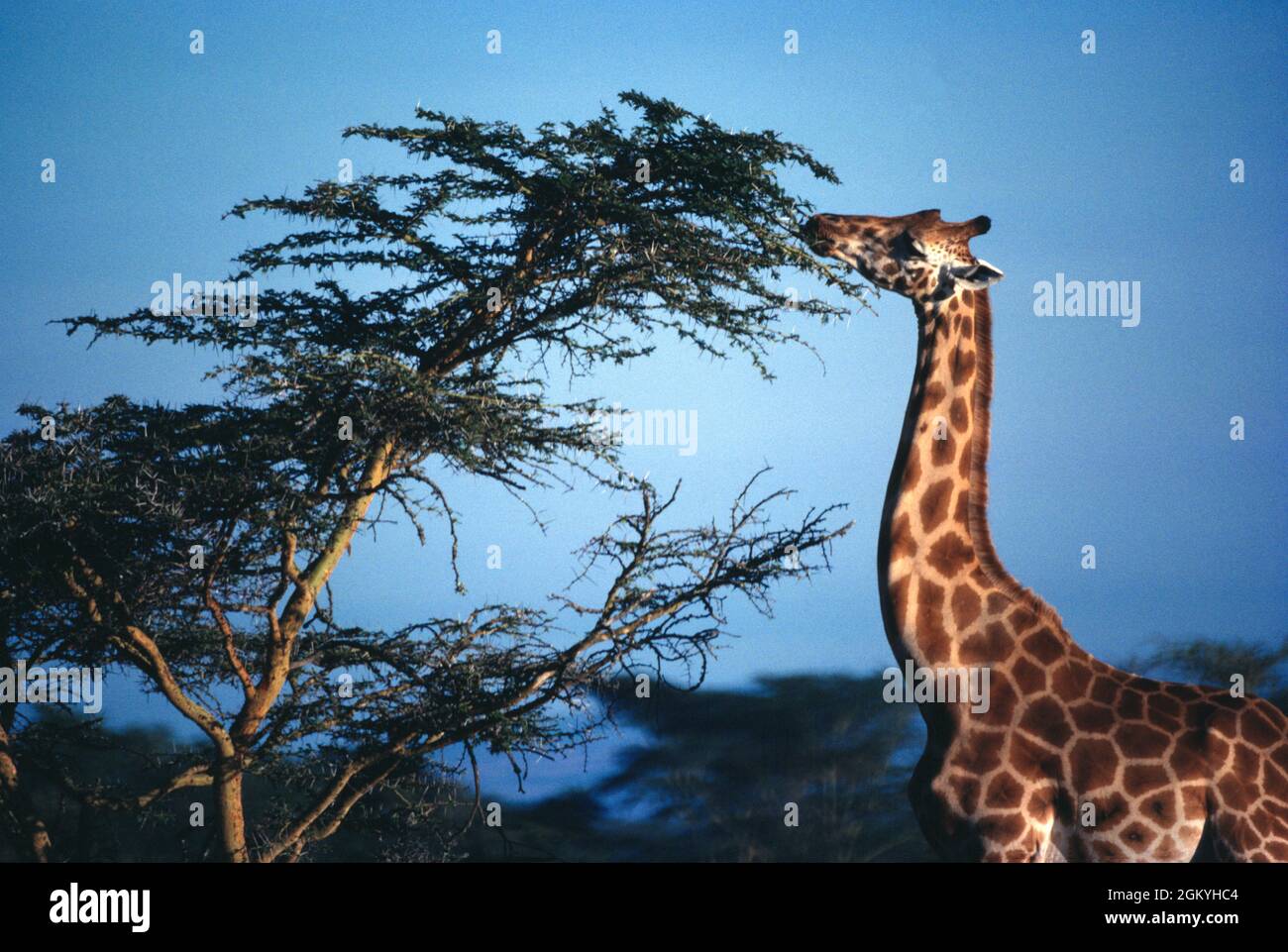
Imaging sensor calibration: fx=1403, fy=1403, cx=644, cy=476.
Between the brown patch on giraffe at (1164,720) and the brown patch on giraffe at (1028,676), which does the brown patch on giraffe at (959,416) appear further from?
the brown patch on giraffe at (1164,720)

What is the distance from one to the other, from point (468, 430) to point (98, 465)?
3221mm

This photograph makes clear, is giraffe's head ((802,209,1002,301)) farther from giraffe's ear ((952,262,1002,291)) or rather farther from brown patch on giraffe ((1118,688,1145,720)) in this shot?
brown patch on giraffe ((1118,688,1145,720))

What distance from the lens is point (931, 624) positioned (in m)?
7.20

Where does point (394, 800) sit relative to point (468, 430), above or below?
below

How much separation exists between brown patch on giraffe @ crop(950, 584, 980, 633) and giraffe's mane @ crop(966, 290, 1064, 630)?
0.17 m

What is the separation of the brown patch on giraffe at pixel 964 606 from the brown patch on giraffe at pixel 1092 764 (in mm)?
804

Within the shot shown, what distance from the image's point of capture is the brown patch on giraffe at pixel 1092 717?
7.04 m

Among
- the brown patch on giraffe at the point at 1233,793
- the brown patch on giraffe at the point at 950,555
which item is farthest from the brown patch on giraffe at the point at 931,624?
the brown patch on giraffe at the point at 1233,793

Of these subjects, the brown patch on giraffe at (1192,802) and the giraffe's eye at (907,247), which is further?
the giraffe's eye at (907,247)

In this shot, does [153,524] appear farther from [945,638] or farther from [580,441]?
[945,638]

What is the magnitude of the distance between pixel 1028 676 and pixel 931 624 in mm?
558

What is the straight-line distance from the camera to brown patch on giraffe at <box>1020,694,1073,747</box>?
7.00 metres
